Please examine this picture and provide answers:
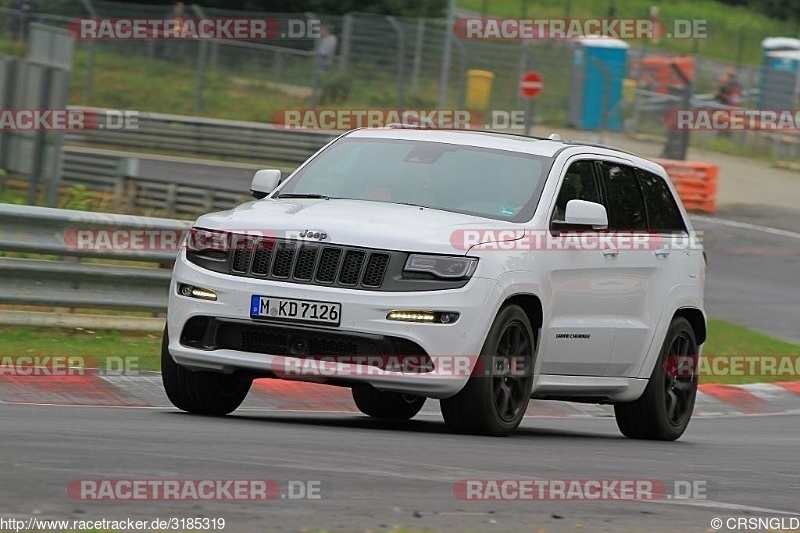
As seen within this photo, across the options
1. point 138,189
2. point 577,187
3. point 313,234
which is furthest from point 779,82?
point 313,234

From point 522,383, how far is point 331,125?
2585 cm

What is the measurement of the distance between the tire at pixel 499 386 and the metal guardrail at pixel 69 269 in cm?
437

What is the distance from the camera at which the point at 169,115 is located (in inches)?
1371

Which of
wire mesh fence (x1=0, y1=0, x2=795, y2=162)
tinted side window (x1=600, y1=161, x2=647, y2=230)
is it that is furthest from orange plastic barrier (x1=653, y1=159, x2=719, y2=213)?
tinted side window (x1=600, y1=161, x2=647, y2=230)

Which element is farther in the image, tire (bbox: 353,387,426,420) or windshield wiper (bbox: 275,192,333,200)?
tire (bbox: 353,387,426,420)

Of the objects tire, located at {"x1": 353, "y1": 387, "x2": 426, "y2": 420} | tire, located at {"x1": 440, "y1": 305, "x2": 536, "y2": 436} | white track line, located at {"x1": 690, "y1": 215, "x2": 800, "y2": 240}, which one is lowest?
white track line, located at {"x1": 690, "y1": 215, "x2": 800, "y2": 240}

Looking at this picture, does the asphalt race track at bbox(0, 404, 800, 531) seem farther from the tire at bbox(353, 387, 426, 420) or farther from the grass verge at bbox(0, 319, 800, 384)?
the grass verge at bbox(0, 319, 800, 384)

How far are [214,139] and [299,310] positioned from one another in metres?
25.2

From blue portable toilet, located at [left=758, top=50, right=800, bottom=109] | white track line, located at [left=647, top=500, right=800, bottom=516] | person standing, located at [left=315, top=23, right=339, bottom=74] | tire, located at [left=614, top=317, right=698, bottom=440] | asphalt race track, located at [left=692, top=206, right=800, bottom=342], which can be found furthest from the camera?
blue portable toilet, located at [left=758, top=50, right=800, bottom=109]

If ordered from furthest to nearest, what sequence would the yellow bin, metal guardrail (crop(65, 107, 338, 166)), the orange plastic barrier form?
the yellow bin
metal guardrail (crop(65, 107, 338, 166))
the orange plastic barrier

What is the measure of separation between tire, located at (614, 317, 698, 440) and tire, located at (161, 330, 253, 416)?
281cm

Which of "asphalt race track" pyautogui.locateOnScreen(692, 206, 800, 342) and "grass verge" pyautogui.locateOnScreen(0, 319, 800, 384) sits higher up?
"grass verge" pyautogui.locateOnScreen(0, 319, 800, 384)

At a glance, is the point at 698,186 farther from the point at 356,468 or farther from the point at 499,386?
the point at 356,468

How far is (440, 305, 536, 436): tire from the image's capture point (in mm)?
9523
